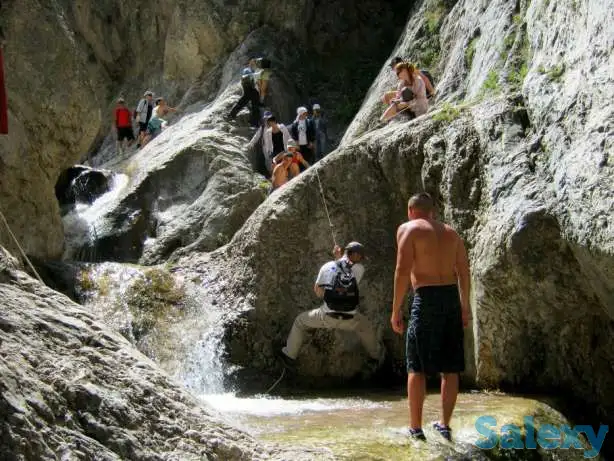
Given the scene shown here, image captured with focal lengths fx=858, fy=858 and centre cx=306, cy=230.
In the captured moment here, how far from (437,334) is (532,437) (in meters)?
1.53

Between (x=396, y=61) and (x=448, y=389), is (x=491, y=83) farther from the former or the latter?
(x=448, y=389)

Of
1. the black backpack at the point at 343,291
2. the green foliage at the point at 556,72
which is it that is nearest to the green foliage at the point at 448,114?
the green foliage at the point at 556,72

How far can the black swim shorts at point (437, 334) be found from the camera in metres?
7.06

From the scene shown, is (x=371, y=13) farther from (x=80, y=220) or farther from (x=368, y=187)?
(x=368, y=187)

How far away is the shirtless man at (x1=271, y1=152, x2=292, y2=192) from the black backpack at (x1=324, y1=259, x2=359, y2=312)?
4.96m

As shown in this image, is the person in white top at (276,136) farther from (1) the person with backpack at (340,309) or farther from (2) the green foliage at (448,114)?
(1) the person with backpack at (340,309)

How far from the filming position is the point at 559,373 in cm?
930

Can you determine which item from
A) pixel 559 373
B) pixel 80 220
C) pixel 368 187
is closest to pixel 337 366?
pixel 368 187

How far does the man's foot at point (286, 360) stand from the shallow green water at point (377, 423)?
4.39 ft

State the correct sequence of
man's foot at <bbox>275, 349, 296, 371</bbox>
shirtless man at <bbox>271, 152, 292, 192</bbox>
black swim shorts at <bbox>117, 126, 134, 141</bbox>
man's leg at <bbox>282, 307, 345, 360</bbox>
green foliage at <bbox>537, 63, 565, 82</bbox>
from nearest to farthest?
green foliage at <bbox>537, 63, 565, 82</bbox> → man's leg at <bbox>282, 307, 345, 360</bbox> → man's foot at <bbox>275, 349, 296, 371</bbox> → shirtless man at <bbox>271, 152, 292, 192</bbox> → black swim shorts at <bbox>117, 126, 134, 141</bbox>

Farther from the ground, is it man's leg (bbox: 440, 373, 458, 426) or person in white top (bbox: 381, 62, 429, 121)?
person in white top (bbox: 381, 62, 429, 121)

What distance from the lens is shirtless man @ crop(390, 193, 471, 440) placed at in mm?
7062

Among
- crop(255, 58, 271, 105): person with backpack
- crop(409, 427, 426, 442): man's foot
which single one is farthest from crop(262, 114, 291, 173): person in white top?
crop(409, 427, 426, 442): man's foot

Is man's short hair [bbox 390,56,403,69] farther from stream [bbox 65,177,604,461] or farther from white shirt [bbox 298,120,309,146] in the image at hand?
stream [bbox 65,177,604,461]
